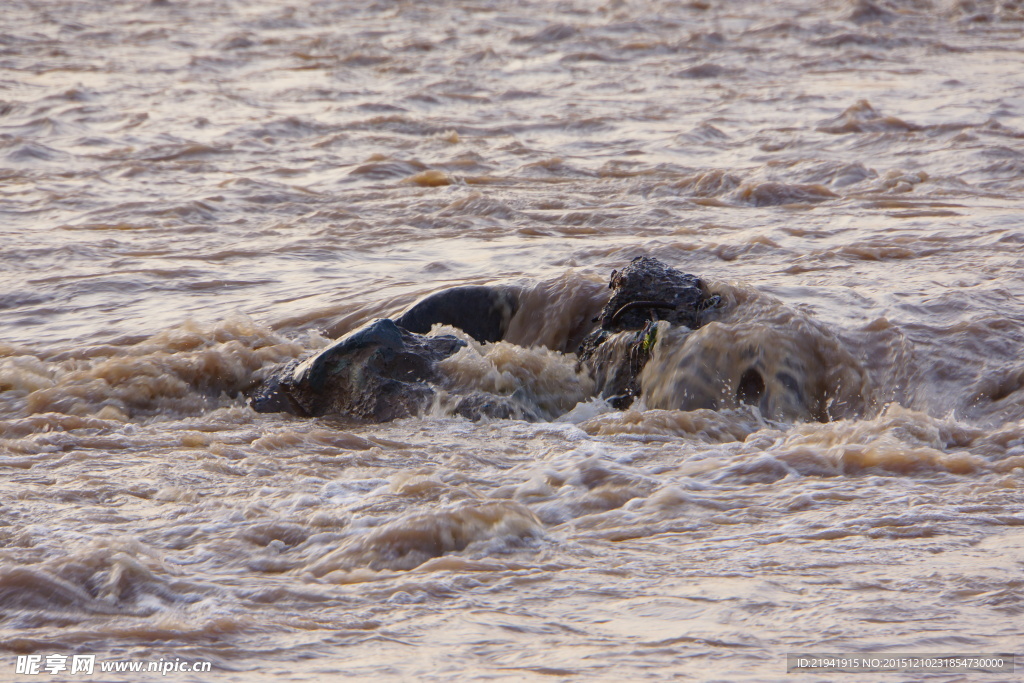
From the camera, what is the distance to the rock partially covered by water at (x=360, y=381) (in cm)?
489

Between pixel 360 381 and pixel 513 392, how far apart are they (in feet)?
2.15

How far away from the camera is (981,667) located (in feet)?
8.70

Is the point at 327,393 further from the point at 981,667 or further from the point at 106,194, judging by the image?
the point at 106,194

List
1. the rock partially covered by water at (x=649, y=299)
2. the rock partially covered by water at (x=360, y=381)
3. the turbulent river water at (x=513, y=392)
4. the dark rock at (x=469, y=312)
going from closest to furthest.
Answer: the turbulent river water at (x=513, y=392) → the rock partially covered by water at (x=360, y=381) → the rock partially covered by water at (x=649, y=299) → the dark rock at (x=469, y=312)

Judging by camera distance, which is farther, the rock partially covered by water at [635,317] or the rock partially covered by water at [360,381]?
the rock partially covered by water at [635,317]

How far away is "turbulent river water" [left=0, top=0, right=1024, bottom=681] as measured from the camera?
2.94 metres

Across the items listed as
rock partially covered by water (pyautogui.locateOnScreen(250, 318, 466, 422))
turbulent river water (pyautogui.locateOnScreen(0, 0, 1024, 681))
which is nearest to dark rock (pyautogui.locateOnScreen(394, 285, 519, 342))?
turbulent river water (pyautogui.locateOnScreen(0, 0, 1024, 681))

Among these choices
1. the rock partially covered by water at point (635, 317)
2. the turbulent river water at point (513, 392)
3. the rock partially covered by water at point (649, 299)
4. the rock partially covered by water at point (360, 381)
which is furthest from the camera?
the rock partially covered by water at point (649, 299)

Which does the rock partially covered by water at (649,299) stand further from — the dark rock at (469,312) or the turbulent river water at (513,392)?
the dark rock at (469,312)

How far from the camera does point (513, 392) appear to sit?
196 inches

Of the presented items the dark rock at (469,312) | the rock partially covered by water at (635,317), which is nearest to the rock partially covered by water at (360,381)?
the dark rock at (469,312)

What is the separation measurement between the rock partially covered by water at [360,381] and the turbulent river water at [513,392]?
123 mm

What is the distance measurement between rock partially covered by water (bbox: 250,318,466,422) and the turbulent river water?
0.40 feet

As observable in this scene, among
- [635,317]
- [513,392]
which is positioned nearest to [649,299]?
[635,317]
